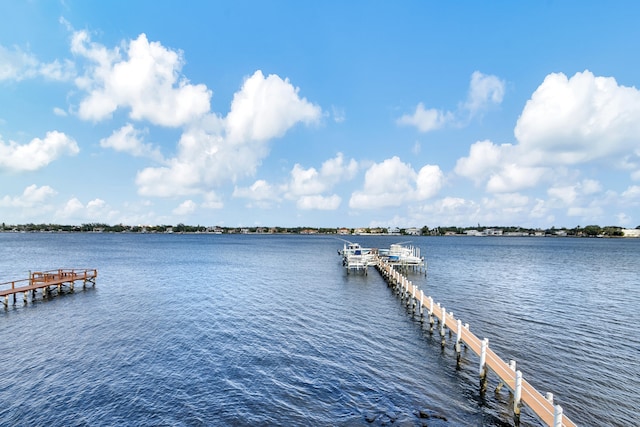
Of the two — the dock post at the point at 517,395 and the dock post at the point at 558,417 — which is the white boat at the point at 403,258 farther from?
the dock post at the point at 558,417

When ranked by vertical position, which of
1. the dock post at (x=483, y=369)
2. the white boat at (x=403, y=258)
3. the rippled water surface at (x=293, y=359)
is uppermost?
the white boat at (x=403, y=258)

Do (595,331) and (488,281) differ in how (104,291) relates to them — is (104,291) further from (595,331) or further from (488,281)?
(488,281)

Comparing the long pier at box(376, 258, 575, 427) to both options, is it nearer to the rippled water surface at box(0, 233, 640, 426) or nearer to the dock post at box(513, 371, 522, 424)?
the dock post at box(513, 371, 522, 424)

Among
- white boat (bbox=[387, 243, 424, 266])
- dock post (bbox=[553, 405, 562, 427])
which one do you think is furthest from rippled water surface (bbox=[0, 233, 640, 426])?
white boat (bbox=[387, 243, 424, 266])

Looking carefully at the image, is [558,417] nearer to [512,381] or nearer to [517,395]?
[517,395]

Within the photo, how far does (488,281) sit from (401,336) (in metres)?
36.0

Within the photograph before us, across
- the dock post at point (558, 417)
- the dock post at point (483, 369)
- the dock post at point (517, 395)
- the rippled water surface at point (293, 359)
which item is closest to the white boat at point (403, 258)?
the rippled water surface at point (293, 359)

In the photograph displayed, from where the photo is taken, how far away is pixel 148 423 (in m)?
14.9

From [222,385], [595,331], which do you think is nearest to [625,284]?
[595,331]

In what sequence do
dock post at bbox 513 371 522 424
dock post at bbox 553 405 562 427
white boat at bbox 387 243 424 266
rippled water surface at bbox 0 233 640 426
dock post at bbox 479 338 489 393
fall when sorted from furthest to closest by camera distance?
white boat at bbox 387 243 424 266 → dock post at bbox 479 338 489 393 → rippled water surface at bbox 0 233 640 426 → dock post at bbox 513 371 522 424 → dock post at bbox 553 405 562 427

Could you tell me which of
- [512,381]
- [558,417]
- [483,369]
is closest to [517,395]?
[512,381]

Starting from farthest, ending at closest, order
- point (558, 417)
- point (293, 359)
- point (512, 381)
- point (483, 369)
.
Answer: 1. point (293, 359)
2. point (483, 369)
3. point (512, 381)
4. point (558, 417)

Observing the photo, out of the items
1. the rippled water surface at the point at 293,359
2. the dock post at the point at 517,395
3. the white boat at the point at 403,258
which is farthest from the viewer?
the white boat at the point at 403,258

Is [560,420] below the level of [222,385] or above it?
above
